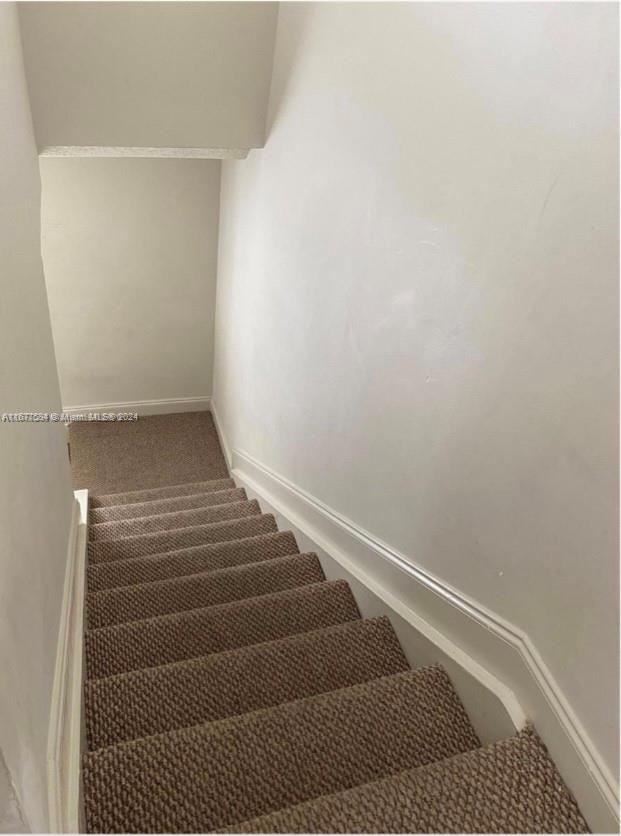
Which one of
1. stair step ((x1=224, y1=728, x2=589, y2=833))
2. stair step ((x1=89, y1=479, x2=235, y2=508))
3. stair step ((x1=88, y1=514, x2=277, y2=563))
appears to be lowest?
stair step ((x1=224, y1=728, x2=589, y2=833))

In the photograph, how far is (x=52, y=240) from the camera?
434cm

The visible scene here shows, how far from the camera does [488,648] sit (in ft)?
4.22

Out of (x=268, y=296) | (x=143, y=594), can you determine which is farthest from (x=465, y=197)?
(x=268, y=296)

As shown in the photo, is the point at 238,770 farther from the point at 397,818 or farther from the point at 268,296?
the point at 268,296

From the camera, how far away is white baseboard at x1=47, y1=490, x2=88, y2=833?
1.05 metres

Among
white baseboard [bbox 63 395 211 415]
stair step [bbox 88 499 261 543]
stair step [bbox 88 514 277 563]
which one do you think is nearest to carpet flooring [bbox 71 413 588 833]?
stair step [bbox 88 514 277 563]

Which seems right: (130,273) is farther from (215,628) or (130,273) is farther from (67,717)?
(67,717)

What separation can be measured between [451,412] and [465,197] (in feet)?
1.44

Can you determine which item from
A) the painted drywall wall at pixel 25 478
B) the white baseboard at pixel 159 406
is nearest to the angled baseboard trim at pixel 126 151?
the painted drywall wall at pixel 25 478

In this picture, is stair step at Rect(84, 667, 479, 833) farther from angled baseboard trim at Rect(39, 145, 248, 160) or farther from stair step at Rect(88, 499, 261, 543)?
angled baseboard trim at Rect(39, 145, 248, 160)

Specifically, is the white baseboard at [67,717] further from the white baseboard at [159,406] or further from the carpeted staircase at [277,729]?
the white baseboard at [159,406]

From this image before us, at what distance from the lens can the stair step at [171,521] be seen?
2.75m

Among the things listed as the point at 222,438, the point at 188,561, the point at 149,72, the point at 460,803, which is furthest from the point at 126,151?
the point at 460,803

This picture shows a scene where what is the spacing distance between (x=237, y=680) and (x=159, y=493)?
255cm
